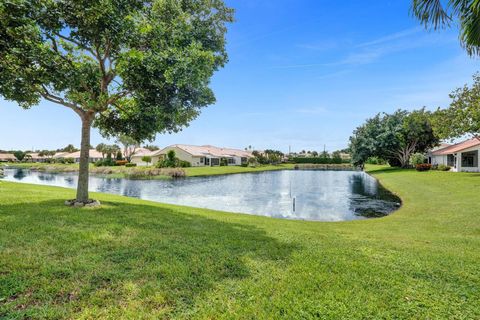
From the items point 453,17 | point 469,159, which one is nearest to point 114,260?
point 453,17

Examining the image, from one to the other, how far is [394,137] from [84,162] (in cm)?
4694

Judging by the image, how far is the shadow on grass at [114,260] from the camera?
3459 mm

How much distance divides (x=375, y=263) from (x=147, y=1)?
35.1 feet

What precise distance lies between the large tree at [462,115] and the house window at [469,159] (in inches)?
358

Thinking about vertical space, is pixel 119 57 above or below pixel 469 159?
above

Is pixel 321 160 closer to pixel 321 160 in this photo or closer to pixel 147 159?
pixel 321 160

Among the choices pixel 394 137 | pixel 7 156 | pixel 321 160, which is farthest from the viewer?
pixel 7 156

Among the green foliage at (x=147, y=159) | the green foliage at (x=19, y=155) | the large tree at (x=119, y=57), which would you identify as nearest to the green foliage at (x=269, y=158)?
the green foliage at (x=147, y=159)

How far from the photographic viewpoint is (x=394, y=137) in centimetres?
4447

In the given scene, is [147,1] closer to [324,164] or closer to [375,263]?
[375,263]

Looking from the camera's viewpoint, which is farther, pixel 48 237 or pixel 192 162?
pixel 192 162

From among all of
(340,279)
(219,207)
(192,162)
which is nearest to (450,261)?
(340,279)

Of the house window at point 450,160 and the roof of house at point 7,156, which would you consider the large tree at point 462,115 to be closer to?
the house window at point 450,160

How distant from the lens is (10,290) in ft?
11.7
